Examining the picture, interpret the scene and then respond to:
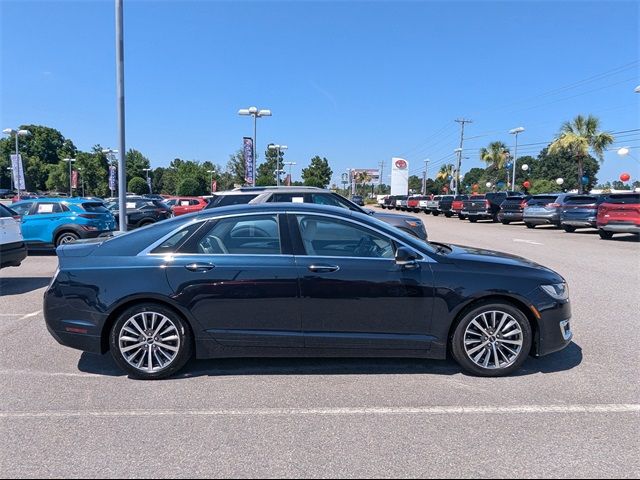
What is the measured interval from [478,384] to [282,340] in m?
1.80

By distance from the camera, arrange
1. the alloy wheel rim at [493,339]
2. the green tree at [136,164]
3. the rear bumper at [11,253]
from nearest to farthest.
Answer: the alloy wheel rim at [493,339] < the rear bumper at [11,253] < the green tree at [136,164]

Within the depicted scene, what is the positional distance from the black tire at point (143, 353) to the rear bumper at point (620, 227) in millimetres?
17167

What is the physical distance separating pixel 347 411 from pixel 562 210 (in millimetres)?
21761

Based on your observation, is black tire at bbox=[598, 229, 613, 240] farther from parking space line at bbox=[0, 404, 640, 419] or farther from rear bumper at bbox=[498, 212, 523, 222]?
parking space line at bbox=[0, 404, 640, 419]

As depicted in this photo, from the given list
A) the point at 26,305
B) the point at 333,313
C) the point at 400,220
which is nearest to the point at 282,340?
the point at 333,313

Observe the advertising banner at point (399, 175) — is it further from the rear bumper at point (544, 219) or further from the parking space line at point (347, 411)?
the parking space line at point (347, 411)

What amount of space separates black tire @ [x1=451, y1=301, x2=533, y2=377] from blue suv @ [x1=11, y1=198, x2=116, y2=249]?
1138 centimetres

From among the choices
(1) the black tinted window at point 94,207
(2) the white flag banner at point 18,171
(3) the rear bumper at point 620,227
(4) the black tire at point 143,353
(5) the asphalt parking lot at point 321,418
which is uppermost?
(2) the white flag banner at point 18,171

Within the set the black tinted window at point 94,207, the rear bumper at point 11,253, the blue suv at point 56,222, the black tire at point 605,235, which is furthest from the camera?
the black tire at point 605,235

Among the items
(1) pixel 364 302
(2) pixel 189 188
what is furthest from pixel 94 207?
(2) pixel 189 188

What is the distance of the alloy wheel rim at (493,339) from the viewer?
4430 mm

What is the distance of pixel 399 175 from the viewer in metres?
77.4

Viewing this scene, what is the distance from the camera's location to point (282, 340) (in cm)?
440

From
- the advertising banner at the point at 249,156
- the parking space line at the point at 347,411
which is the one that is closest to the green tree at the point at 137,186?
the advertising banner at the point at 249,156
